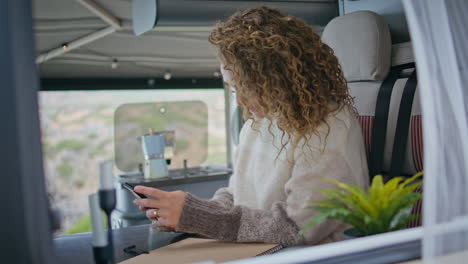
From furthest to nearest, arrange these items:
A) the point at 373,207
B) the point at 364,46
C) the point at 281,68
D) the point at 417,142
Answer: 1. the point at 364,46
2. the point at 417,142
3. the point at 281,68
4. the point at 373,207

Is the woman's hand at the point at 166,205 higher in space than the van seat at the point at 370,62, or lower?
lower

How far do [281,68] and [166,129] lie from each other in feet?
10.1

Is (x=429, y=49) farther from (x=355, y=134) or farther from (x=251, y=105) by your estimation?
(x=251, y=105)

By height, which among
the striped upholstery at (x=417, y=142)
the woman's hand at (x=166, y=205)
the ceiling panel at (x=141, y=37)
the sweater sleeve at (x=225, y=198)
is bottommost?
the sweater sleeve at (x=225, y=198)

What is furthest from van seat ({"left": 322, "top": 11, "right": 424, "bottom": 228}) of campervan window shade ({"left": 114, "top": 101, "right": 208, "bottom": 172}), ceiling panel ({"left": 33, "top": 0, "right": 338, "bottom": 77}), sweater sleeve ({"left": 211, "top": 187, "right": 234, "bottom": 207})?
campervan window shade ({"left": 114, "top": 101, "right": 208, "bottom": 172})

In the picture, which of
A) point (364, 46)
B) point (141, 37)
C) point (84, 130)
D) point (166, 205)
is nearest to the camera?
point (166, 205)

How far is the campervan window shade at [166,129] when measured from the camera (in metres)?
4.21

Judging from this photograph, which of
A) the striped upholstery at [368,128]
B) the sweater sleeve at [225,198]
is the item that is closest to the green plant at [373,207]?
the sweater sleeve at [225,198]

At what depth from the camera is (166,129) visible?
448 cm

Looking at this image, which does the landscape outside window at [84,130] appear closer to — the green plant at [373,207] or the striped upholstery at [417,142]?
the striped upholstery at [417,142]

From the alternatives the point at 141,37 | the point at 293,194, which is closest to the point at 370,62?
the point at 293,194

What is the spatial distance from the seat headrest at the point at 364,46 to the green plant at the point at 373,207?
3.01 ft

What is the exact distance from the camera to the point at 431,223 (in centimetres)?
94

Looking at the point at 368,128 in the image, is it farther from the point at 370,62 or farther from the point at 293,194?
the point at 293,194
